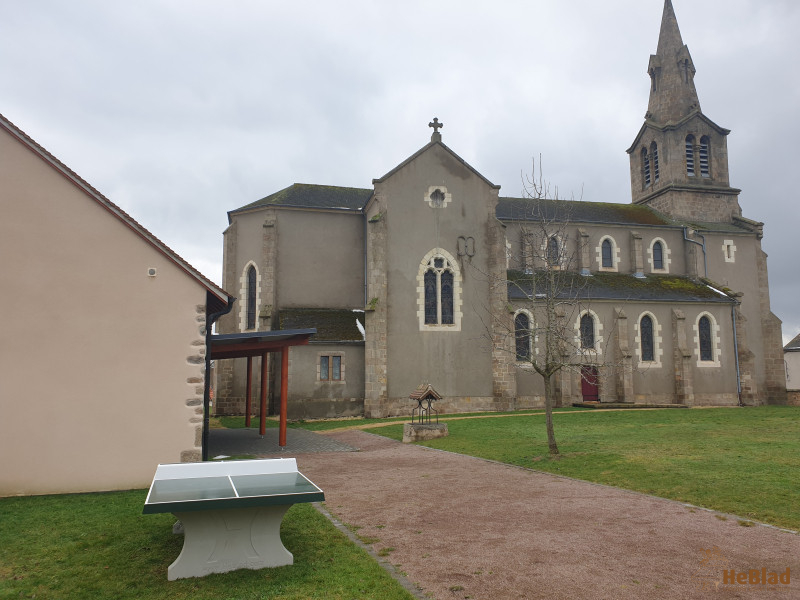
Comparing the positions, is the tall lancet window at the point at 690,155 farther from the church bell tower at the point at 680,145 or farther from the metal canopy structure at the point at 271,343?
the metal canopy structure at the point at 271,343

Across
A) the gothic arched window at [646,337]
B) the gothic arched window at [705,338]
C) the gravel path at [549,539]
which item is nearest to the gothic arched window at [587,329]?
the gothic arched window at [646,337]

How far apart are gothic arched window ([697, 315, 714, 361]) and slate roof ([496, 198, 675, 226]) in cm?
680

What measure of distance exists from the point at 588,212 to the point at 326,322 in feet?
59.0

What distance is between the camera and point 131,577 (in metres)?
5.70

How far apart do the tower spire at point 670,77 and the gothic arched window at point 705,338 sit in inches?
552

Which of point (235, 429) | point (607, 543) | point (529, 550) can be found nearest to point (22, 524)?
point (529, 550)

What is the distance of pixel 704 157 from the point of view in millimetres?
36969

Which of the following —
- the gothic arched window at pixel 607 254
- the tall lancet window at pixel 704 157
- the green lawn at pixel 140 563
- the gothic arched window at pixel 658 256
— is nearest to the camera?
the green lawn at pixel 140 563

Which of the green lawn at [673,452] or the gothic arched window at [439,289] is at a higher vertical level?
the gothic arched window at [439,289]

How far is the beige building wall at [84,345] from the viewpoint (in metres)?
9.85

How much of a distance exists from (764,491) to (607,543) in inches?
153

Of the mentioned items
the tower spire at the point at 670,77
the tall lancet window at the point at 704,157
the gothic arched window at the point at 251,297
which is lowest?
the gothic arched window at the point at 251,297

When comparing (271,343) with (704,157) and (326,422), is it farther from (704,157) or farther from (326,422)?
(704,157)

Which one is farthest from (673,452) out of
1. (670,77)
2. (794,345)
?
(794,345)
